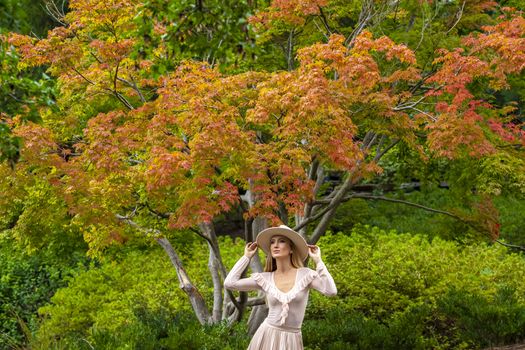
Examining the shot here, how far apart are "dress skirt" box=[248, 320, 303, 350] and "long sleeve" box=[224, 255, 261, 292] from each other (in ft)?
1.12

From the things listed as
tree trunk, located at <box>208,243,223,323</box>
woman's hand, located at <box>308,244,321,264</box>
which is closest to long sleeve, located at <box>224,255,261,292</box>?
woman's hand, located at <box>308,244,321,264</box>

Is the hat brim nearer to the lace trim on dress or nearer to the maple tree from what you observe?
the lace trim on dress

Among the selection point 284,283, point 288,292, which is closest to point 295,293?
point 288,292

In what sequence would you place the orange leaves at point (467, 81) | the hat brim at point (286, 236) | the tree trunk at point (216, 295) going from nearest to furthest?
1. the hat brim at point (286, 236)
2. the orange leaves at point (467, 81)
3. the tree trunk at point (216, 295)

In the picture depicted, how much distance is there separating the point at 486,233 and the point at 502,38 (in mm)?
3397

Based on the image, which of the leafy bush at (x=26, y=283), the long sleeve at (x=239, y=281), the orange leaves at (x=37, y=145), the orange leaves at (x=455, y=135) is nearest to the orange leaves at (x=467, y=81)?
the orange leaves at (x=455, y=135)

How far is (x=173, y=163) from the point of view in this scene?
789 cm

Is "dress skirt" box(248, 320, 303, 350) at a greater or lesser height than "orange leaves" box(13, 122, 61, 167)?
lesser

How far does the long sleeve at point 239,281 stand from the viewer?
579 centimetres

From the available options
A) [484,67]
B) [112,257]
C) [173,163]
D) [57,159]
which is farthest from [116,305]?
[484,67]

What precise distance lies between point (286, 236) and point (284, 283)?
0.37 meters

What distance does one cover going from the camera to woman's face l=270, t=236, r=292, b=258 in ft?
18.9

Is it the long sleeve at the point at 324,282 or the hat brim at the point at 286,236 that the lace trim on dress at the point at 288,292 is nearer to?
the long sleeve at the point at 324,282

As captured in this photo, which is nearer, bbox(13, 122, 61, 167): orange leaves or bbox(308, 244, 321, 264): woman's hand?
bbox(308, 244, 321, 264): woman's hand
